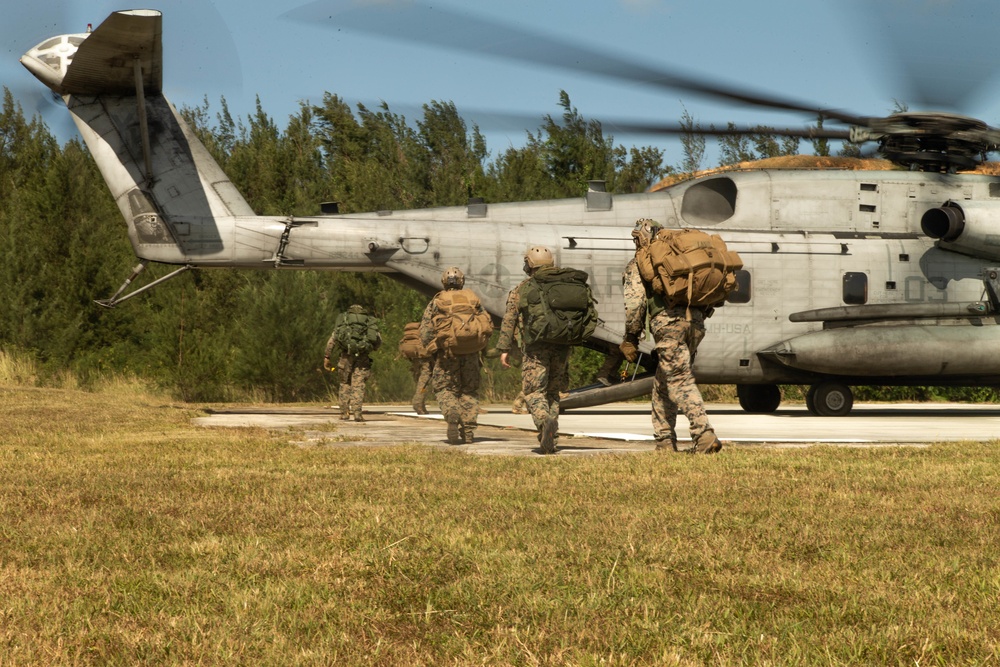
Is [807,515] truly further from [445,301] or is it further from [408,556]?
[445,301]

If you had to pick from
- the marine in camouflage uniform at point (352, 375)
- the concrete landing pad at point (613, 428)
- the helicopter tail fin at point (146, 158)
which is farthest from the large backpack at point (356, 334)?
the helicopter tail fin at point (146, 158)

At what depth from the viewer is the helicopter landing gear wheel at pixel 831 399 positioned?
51.9ft

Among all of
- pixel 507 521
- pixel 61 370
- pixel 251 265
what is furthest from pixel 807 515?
pixel 61 370

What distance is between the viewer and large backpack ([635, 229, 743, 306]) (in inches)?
342

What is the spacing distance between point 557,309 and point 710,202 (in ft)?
25.6

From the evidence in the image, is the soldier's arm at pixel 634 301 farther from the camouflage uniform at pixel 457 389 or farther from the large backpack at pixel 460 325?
the camouflage uniform at pixel 457 389

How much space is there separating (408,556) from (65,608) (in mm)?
1353

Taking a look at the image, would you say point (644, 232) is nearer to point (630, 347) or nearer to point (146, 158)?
point (630, 347)

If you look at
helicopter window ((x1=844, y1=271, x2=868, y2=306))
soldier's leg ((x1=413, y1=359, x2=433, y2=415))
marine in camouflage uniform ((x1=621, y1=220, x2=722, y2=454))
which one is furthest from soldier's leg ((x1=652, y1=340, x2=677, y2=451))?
helicopter window ((x1=844, y1=271, x2=868, y2=306))

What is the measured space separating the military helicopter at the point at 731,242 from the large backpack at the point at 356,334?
1.42m

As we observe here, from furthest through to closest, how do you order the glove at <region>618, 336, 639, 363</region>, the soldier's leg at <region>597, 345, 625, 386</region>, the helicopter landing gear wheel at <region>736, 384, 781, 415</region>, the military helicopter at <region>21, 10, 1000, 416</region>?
the helicopter landing gear wheel at <region>736, 384, 781, 415</region> < the soldier's leg at <region>597, 345, 625, 386</region> < the military helicopter at <region>21, 10, 1000, 416</region> < the glove at <region>618, 336, 639, 363</region>

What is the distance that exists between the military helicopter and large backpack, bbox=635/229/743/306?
5.60 metres

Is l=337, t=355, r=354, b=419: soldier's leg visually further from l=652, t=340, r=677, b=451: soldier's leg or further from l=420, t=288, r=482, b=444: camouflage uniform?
l=652, t=340, r=677, b=451: soldier's leg

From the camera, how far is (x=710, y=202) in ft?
52.6
